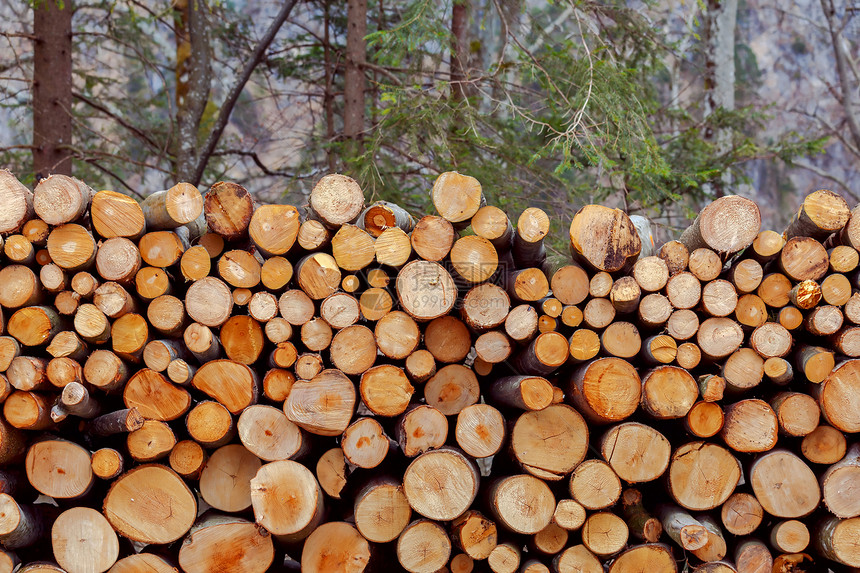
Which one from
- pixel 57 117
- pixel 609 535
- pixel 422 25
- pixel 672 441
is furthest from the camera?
pixel 57 117

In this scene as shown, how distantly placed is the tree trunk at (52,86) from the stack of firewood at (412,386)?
3827 mm

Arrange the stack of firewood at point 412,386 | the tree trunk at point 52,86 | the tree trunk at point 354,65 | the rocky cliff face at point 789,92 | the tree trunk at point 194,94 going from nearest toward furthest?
the stack of firewood at point 412,386, the tree trunk at point 52,86, the tree trunk at point 354,65, the tree trunk at point 194,94, the rocky cliff face at point 789,92

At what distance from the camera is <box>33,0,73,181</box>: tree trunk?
19.9ft

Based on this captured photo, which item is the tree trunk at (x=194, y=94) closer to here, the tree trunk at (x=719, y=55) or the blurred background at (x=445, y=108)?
the blurred background at (x=445, y=108)

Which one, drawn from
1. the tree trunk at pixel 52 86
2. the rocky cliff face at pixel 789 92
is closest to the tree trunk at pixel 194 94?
the tree trunk at pixel 52 86

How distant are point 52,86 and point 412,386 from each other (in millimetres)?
5469

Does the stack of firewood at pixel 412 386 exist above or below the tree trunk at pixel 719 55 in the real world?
below

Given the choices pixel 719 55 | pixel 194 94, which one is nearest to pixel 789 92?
pixel 719 55

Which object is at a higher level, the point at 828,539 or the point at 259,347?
the point at 259,347

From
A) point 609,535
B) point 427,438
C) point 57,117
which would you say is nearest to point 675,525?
point 609,535

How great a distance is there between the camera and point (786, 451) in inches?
119

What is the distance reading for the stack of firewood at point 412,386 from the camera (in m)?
2.88

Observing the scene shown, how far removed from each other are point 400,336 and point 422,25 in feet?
10.7

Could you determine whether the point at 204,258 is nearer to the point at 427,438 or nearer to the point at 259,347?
the point at 259,347
